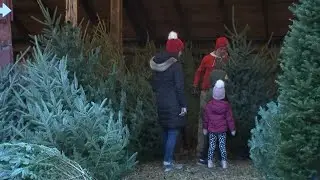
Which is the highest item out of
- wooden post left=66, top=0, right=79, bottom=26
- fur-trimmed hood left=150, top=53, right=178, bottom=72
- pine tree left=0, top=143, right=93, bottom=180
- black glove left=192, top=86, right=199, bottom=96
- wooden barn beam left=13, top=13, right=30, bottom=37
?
wooden barn beam left=13, top=13, right=30, bottom=37

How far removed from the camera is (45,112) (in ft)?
17.7

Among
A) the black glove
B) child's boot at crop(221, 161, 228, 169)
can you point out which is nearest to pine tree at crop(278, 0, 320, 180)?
child's boot at crop(221, 161, 228, 169)

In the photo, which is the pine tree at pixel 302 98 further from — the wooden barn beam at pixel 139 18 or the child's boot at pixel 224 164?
the wooden barn beam at pixel 139 18

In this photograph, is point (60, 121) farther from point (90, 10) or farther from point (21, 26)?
point (21, 26)

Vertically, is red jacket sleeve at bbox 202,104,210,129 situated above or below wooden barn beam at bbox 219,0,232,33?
below

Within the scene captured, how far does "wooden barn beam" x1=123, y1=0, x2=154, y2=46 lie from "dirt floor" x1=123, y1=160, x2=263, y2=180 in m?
6.91

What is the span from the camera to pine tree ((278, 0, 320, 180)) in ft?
15.0

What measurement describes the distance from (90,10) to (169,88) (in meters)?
8.22

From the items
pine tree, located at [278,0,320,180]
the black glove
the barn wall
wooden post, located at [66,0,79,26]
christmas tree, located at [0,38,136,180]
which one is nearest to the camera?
pine tree, located at [278,0,320,180]

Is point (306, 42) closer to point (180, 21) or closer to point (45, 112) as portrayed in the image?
point (45, 112)

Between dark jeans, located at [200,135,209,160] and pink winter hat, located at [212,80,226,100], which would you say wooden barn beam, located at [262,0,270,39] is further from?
pink winter hat, located at [212,80,226,100]

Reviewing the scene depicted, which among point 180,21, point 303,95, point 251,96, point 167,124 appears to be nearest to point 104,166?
point 303,95

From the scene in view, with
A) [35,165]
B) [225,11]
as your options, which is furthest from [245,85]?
[225,11]

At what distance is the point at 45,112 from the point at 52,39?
1.77 m
